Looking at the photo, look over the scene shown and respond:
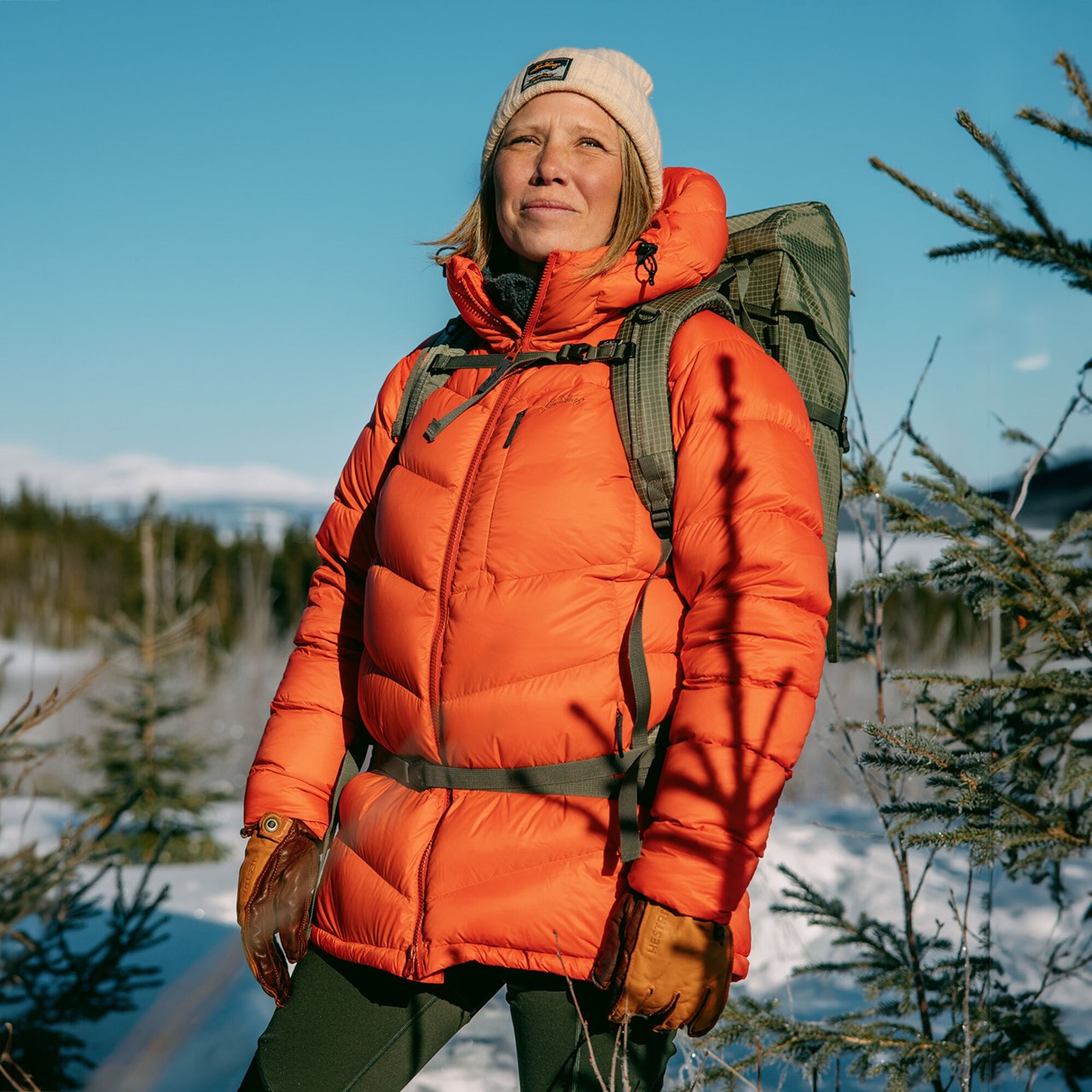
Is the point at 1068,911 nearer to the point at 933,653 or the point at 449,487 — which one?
the point at 449,487

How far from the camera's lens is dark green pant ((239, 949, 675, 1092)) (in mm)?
1678

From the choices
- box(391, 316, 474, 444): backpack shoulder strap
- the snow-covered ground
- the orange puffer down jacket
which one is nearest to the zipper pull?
the orange puffer down jacket

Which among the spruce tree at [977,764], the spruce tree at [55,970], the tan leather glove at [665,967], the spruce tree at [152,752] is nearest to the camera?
the tan leather glove at [665,967]

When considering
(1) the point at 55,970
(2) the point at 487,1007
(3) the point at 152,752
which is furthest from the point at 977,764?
(3) the point at 152,752

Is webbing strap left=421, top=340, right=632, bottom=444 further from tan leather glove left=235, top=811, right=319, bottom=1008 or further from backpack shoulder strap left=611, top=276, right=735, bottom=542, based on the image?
tan leather glove left=235, top=811, right=319, bottom=1008

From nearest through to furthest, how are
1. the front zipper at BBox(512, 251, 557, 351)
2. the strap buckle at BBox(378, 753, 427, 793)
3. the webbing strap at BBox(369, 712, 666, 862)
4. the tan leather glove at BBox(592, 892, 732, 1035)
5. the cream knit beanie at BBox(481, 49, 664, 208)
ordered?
1. the tan leather glove at BBox(592, 892, 732, 1035)
2. the webbing strap at BBox(369, 712, 666, 862)
3. the strap buckle at BBox(378, 753, 427, 793)
4. the front zipper at BBox(512, 251, 557, 351)
5. the cream knit beanie at BBox(481, 49, 664, 208)

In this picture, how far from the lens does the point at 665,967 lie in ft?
5.06

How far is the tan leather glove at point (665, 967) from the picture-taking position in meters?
1.54

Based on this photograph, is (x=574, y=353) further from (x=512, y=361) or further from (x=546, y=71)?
(x=546, y=71)

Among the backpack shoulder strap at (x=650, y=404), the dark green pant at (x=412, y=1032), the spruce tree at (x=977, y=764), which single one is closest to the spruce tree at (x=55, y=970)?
the dark green pant at (x=412, y=1032)

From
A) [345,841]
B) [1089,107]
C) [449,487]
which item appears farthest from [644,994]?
[1089,107]

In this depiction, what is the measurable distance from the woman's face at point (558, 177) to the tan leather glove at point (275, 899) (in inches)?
46.5

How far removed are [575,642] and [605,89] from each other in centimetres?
109

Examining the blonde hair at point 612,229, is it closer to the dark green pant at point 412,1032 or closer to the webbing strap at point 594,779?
the webbing strap at point 594,779
